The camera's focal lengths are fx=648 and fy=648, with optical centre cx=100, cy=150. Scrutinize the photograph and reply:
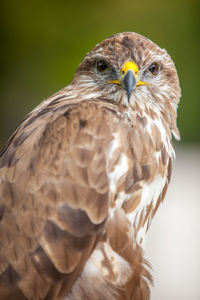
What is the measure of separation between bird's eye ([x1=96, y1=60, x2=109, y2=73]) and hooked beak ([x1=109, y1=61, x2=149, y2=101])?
109 mm

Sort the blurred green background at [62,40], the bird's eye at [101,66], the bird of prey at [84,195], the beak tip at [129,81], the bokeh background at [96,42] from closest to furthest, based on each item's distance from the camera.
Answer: the bird of prey at [84,195] → the beak tip at [129,81] → the bird's eye at [101,66] → the bokeh background at [96,42] → the blurred green background at [62,40]

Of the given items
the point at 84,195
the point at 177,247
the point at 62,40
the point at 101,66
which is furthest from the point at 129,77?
the point at 62,40

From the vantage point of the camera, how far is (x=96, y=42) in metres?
6.16

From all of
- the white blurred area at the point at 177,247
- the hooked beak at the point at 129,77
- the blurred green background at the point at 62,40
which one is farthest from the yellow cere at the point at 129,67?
the blurred green background at the point at 62,40

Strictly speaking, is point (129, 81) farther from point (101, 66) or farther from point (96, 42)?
point (96, 42)

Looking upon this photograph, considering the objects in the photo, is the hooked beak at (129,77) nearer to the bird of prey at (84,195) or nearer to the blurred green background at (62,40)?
the bird of prey at (84,195)

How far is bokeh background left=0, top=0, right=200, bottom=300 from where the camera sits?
19.9 ft

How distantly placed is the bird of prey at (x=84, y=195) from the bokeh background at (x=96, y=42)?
338cm

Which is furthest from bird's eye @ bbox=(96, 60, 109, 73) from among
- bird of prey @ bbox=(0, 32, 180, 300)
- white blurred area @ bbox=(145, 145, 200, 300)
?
white blurred area @ bbox=(145, 145, 200, 300)

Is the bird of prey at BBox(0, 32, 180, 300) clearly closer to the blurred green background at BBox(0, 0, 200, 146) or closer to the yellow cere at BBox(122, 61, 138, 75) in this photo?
the yellow cere at BBox(122, 61, 138, 75)

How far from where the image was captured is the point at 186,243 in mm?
6062

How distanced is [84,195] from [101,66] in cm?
66

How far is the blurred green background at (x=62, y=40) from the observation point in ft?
20.8

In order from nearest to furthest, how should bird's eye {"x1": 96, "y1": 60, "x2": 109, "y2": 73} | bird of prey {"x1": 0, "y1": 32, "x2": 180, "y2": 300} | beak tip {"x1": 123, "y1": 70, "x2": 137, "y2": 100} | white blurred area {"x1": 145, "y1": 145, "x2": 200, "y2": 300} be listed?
1. bird of prey {"x1": 0, "y1": 32, "x2": 180, "y2": 300}
2. beak tip {"x1": 123, "y1": 70, "x2": 137, "y2": 100}
3. bird's eye {"x1": 96, "y1": 60, "x2": 109, "y2": 73}
4. white blurred area {"x1": 145, "y1": 145, "x2": 200, "y2": 300}
